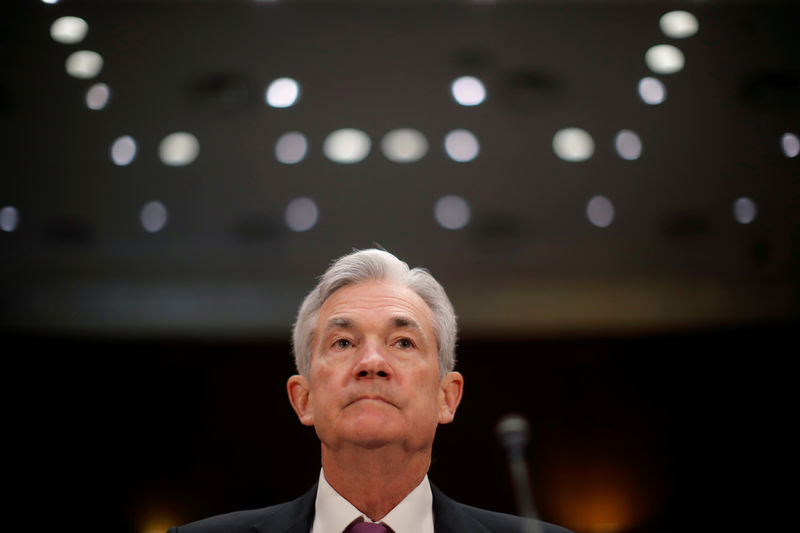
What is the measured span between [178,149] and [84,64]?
462 millimetres

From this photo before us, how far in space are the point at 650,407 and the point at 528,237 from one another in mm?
852

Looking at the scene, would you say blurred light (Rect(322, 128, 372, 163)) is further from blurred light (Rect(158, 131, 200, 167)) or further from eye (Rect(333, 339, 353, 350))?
eye (Rect(333, 339, 353, 350))

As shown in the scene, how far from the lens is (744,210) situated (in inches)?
107

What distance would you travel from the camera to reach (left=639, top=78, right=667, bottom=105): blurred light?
2738 millimetres

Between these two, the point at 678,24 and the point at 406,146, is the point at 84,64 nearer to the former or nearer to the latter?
the point at 406,146

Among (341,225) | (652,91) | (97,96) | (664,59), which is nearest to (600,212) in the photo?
(652,91)

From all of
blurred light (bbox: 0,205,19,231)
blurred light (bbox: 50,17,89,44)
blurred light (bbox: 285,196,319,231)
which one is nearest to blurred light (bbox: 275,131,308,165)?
blurred light (bbox: 285,196,319,231)

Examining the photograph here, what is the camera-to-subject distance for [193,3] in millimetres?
2756

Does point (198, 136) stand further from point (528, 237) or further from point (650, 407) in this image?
point (650, 407)

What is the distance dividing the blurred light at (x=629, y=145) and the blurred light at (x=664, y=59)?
27cm

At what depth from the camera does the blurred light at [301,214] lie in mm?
2684

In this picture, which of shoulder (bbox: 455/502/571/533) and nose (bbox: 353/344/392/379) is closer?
nose (bbox: 353/344/392/379)

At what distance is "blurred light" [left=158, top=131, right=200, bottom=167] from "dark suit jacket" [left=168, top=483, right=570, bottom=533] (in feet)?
4.75

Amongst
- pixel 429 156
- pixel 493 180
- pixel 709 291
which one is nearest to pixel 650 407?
pixel 709 291
